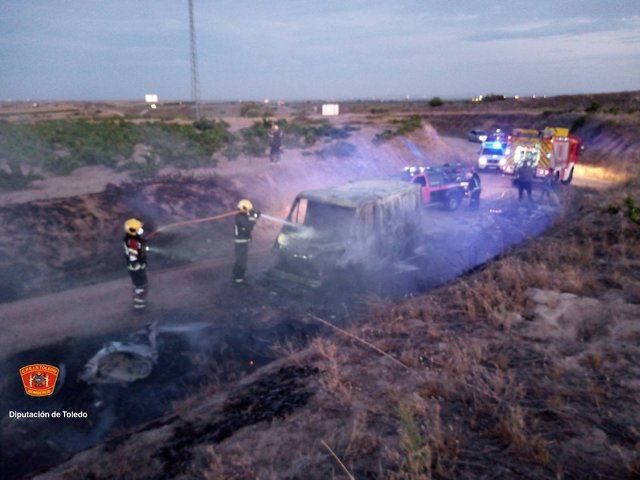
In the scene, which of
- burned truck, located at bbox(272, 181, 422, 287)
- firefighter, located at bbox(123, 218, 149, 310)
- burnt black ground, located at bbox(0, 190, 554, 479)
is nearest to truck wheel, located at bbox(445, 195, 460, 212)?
burnt black ground, located at bbox(0, 190, 554, 479)

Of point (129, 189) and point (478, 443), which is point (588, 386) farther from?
point (129, 189)

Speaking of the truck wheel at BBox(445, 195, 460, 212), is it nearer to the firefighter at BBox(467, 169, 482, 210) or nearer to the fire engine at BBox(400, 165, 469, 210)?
the fire engine at BBox(400, 165, 469, 210)

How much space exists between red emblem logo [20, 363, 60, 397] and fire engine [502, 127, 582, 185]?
71.1 feet

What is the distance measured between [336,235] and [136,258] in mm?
3671

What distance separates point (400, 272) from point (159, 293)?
16.8 feet

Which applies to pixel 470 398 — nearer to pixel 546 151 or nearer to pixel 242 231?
pixel 242 231

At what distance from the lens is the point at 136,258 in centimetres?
903

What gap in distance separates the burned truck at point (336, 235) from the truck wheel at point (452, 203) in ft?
22.7

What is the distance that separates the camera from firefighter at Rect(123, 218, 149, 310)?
9.01 meters

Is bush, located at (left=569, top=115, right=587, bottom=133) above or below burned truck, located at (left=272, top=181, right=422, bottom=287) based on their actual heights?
above

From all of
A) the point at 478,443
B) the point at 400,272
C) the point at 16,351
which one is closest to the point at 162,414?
the point at 16,351

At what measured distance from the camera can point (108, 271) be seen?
1169 cm

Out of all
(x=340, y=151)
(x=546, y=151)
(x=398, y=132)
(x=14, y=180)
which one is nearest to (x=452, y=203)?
(x=546, y=151)

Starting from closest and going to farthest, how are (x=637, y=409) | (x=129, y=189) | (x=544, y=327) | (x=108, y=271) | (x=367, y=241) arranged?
1. (x=637, y=409)
2. (x=544, y=327)
3. (x=367, y=241)
4. (x=108, y=271)
5. (x=129, y=189)
